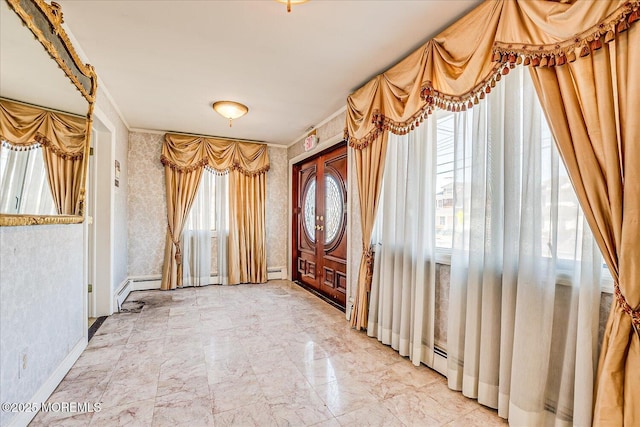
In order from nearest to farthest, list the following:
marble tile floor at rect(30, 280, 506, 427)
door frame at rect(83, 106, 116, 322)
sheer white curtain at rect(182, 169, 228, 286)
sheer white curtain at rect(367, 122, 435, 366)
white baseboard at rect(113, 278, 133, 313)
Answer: marble tile floor at rect(30, 280, 506, 427), sheer white curtain at rect(367, 122, 435, 366), door frame at rect(83, 106, 116, 322), white baseboard at rect(113, 278, 133, 313), sheer white curtain at rect(182, 169, 228, 286)

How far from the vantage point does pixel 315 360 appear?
2.45 m

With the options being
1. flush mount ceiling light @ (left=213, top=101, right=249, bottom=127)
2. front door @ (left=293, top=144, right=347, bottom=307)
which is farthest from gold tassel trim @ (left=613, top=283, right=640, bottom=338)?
flush mount ceiling light @ (left=213, top=101, right=249, bottom=127)

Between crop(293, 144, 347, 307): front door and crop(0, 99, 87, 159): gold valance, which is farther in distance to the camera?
crop(293, 144, 347, 307): front door

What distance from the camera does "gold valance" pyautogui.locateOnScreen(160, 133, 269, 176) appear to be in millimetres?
4752

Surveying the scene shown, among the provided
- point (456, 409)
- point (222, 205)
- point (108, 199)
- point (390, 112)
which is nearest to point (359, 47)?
point (390, 112)

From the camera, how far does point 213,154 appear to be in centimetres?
500

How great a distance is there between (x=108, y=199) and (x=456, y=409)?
13.5ft

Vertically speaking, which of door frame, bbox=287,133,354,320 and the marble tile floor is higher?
door frame, bbox=287,133,354,320

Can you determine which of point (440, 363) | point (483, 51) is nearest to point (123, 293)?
point (440, 363)

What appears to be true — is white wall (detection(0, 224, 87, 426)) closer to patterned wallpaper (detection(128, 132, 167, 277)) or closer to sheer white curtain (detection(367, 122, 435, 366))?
patterned wallpaper (detection(128, 132, 167, 277))

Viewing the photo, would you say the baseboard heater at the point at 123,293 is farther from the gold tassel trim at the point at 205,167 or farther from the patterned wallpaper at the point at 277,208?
the patterned wallpaper at the point at 277,208

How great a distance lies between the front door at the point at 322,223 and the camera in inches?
157

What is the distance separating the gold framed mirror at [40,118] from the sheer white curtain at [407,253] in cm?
260

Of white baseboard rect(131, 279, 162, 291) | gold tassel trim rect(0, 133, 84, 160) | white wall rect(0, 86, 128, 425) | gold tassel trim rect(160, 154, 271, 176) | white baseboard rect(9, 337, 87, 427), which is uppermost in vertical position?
gold tassel trim rect(160, 154, 271, 176)
